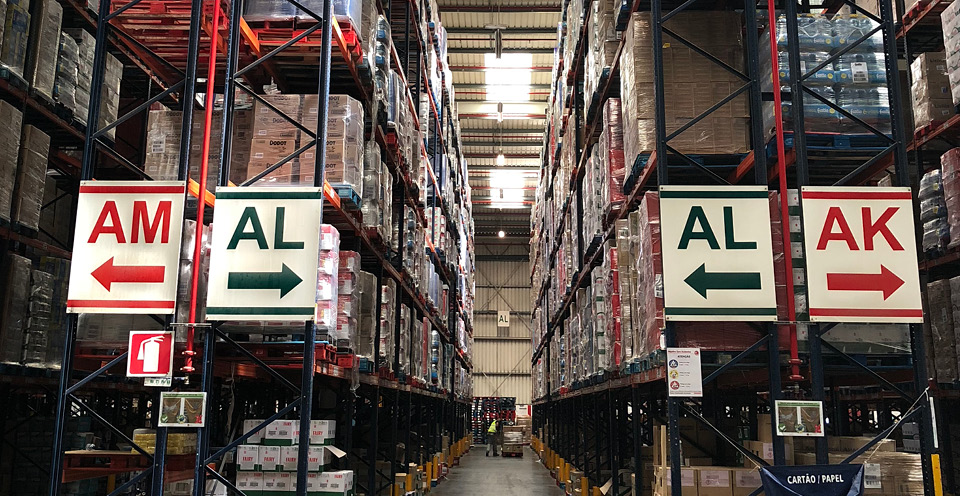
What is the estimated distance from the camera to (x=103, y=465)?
543cm

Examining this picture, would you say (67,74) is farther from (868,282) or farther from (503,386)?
(503,386)

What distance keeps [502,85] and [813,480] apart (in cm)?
1920

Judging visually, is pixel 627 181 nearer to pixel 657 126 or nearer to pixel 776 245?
pixel 657 126

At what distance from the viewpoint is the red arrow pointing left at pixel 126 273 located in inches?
195

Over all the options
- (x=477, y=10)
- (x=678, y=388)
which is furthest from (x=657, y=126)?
(x=477, y=10)

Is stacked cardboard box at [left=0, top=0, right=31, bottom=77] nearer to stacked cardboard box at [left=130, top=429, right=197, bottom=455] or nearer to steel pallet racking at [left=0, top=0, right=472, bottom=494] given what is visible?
steel pallet racking at [left=0, top=0, right=472, bottom=494]

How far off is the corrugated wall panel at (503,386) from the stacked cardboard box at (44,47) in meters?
30.2

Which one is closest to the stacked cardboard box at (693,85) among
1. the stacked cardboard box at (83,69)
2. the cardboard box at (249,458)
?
the cardboard box at (249,458)

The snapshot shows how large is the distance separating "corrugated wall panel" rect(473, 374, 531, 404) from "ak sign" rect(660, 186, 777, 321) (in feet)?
102

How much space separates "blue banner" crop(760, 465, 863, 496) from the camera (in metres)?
4.41

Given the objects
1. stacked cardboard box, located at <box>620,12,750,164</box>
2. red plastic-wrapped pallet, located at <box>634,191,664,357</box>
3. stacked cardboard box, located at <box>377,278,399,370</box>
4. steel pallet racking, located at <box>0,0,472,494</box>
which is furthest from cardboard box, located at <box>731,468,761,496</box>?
stacked cardboard box, located at <box>377,278,399,370</box>

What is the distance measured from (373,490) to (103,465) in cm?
353

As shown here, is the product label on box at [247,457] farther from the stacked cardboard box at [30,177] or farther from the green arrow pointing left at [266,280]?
the stacked cardboard box at [30,177]

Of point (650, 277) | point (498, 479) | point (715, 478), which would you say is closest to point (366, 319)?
point (650, 277)
